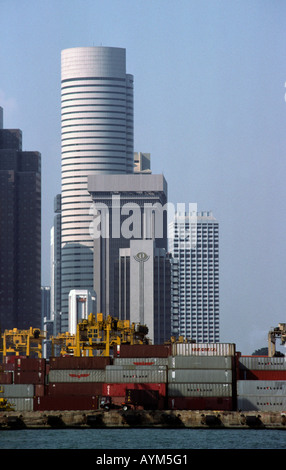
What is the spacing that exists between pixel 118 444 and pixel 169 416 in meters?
16.6

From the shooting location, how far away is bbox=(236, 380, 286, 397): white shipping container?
4205 inches

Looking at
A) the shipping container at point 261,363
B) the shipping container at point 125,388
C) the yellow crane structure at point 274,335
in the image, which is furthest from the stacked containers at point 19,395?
the yellow crane structure at point 274,335

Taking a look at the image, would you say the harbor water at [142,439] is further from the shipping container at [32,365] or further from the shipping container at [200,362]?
the shipping container at [32,365]

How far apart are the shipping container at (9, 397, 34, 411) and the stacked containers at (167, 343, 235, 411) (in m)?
15.4

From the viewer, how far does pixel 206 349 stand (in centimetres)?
11275

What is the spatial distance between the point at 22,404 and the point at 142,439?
2375 centimetres

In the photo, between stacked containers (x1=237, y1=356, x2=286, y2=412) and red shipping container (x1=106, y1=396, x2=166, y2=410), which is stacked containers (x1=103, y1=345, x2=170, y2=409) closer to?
red shipping container (x1=106, y1=396, x2=166, y2=410)

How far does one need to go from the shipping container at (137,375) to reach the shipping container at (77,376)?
92.3 inches

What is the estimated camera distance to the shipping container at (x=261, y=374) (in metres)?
113

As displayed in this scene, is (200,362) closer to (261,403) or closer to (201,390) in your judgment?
(201,390)

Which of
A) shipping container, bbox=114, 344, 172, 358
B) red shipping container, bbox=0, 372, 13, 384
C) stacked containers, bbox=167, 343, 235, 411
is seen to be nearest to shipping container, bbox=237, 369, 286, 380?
stacked containers, bbox=167, 343, 235, 411

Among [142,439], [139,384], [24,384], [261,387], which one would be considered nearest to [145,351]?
[139,384]
